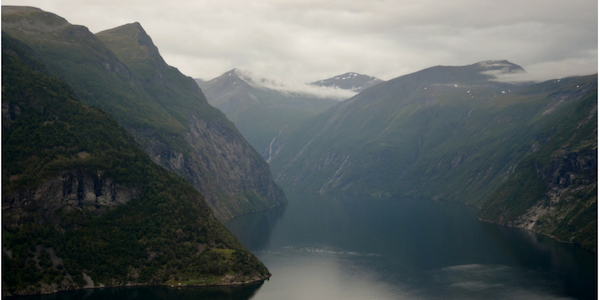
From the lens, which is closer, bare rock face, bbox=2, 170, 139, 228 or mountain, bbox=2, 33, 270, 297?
mountain, bbox=2, 33, 270, 297

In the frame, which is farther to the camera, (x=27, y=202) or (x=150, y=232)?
(x=150, y=232)

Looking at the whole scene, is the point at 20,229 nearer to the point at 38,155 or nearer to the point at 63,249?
the point at 63,249

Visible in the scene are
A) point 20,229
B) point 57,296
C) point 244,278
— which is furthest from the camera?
point 244,278

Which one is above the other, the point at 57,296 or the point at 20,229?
the point at 20,229

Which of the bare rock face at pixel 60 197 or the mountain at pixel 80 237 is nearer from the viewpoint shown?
the mountain at pixel 80 237

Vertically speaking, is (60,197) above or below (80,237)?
above

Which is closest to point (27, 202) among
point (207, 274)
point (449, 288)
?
point (207, 274)

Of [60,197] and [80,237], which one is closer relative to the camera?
[80,237]

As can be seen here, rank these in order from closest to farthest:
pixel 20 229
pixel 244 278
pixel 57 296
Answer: pixel 57 296
pixel 20 229
pixel 244 278
